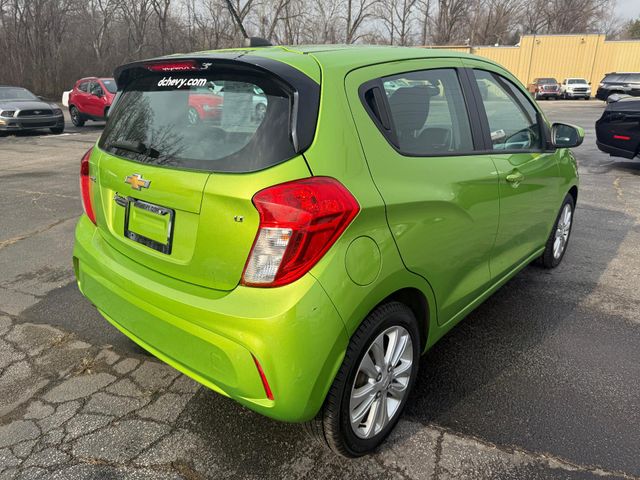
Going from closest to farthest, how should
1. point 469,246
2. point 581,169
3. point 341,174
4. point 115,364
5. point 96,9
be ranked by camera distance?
point 341,174, point 469,246, point 115,364, point 581,169, point 96,9

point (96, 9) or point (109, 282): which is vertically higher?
point (96, 9)

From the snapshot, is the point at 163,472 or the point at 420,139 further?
the point at 420,139

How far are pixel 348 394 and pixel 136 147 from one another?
1501 mm

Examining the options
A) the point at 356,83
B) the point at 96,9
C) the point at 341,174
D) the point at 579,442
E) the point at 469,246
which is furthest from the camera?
the point at 96,9

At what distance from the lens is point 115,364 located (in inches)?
116

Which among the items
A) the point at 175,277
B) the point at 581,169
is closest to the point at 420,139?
the point at 175,277

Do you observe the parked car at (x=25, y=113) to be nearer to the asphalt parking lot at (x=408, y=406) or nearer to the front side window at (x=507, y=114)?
the asphalt parking lot at (x=408, y=406)

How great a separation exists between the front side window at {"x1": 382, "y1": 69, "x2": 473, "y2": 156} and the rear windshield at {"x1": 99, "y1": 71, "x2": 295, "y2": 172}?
1.97 feet

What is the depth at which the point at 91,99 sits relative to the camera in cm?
1692

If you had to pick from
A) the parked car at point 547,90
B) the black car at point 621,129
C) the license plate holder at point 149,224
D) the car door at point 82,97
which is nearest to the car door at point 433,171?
the license plate holder at point 149,224

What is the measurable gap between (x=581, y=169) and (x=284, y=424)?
9289 mm

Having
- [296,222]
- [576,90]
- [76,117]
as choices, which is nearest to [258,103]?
[296,222]

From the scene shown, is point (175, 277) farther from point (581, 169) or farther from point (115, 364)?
point (581, 169)

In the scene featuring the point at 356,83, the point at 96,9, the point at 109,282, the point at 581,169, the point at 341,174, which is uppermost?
the point at 96,9
